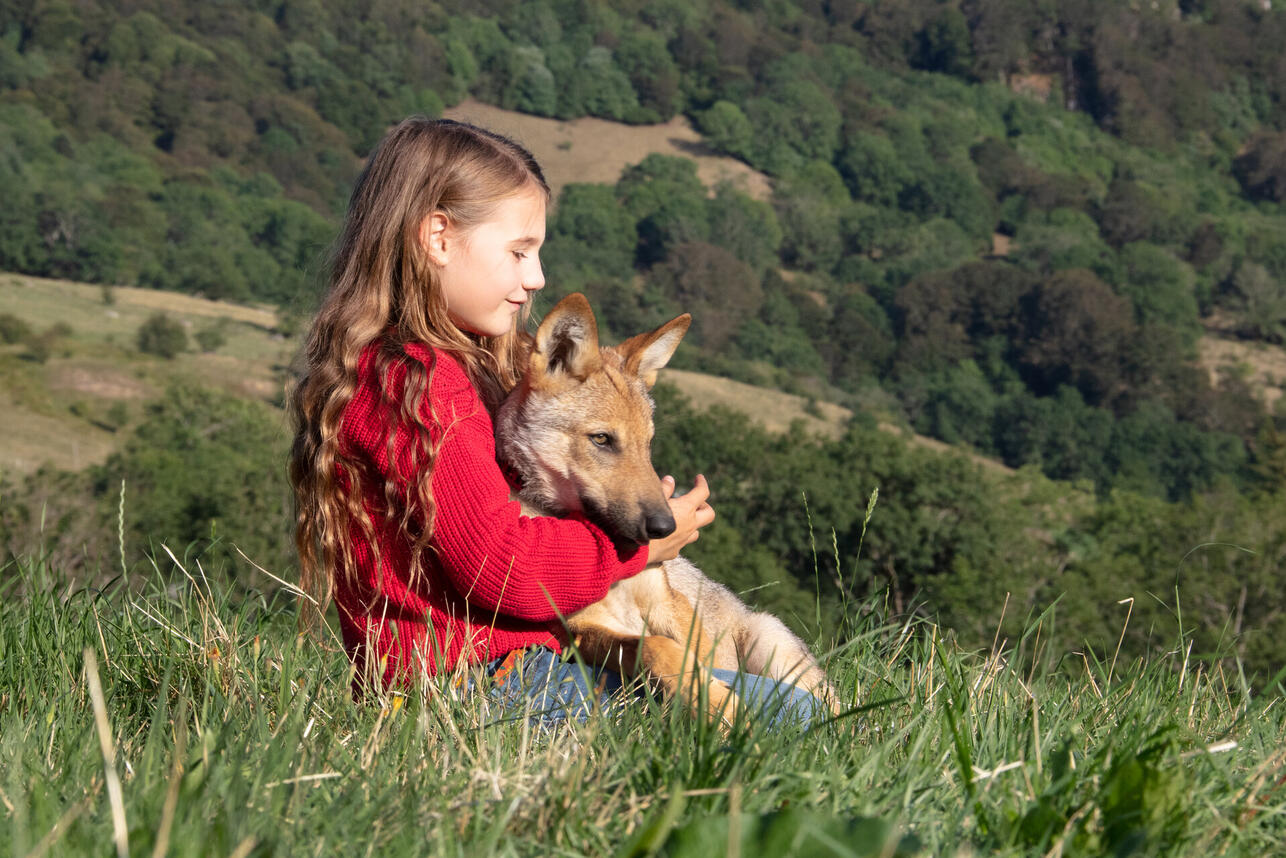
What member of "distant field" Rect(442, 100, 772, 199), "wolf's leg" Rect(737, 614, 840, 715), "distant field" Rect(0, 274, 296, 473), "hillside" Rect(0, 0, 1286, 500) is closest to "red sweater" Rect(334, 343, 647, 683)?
"wolf's leg" Rect(737, 614, 840, 715)

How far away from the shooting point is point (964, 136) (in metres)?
179

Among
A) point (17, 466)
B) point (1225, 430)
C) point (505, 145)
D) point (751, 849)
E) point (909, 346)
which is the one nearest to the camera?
point (751, 849)

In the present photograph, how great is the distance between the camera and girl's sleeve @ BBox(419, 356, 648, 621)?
3.77 meters

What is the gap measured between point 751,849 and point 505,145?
3.22m

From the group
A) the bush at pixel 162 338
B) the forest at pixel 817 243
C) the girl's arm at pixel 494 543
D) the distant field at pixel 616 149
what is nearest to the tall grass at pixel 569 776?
the girl's arm at pixel 494 543

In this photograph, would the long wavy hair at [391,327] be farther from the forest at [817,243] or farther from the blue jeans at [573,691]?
the forest at [817,243]

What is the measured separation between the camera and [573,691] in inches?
150

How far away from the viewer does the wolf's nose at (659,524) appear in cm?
420

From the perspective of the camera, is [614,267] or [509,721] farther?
[614,267]

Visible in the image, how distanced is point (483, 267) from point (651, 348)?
834 millimetres

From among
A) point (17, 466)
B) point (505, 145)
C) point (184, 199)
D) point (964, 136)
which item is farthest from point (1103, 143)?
point (505, 145)

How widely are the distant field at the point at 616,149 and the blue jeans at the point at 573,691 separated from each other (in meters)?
152

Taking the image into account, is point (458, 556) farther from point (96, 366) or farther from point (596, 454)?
point (96, 366)

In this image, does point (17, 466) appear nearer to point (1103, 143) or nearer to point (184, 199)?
point (184, 199)
